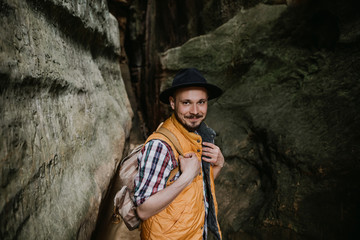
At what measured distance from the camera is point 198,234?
1.57m

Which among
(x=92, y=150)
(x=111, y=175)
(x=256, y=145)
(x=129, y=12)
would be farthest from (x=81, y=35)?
(x=129, y=12)

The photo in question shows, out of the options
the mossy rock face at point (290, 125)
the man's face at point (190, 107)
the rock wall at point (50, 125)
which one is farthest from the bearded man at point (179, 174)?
the mossy rock face at point (290, 125)

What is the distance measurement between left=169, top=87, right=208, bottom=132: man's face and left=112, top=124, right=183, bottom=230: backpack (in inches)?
7.3

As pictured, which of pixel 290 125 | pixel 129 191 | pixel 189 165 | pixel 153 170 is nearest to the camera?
pixel 153 170

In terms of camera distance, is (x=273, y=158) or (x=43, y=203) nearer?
(x=43, y=203)

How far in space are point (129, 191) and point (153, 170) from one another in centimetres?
41

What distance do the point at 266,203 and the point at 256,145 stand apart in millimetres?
918

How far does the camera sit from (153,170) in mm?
1276

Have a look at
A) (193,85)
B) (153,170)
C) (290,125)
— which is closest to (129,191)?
(153,170)

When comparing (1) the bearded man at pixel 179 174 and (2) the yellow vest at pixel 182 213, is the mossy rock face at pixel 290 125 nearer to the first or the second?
(1) the bearded man at pixel 179 174

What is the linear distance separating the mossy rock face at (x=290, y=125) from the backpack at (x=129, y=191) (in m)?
1.79

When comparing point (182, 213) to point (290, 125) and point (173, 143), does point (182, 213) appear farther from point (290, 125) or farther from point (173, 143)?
point (290, 125)

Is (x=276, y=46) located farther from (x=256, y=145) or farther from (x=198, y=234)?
(x=198, y=234)

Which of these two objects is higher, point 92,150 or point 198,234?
point 92,150
